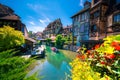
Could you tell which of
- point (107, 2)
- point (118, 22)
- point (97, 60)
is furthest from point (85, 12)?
point (97, 60)

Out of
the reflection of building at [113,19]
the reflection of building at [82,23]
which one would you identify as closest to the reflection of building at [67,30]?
the reflection of building at [82,23]

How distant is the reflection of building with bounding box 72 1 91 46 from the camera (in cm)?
3556

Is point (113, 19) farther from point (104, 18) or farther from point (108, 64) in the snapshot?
point (108, 64)

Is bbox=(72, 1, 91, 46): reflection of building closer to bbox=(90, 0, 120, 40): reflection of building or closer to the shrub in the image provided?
bbox=(90, 0, 120, 40): reflection of building

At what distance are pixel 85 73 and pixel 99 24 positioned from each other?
27.2 meters

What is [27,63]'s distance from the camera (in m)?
2.28

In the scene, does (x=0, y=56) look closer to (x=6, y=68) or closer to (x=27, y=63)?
(x=6, y=68)

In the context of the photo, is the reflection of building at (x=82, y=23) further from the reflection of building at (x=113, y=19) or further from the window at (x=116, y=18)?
the window at (x=116, y=18)

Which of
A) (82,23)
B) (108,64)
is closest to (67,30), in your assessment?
(82,23)

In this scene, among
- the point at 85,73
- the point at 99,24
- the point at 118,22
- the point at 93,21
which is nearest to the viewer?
the point at 85,73

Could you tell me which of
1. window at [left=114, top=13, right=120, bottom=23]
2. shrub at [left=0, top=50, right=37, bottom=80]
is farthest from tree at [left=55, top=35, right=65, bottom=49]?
shrub at [left=0, top=50, right=37, bottom=80]

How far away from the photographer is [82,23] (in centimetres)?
3812

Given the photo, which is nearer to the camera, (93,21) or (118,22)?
(118,22)

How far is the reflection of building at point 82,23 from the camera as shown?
35559mm
